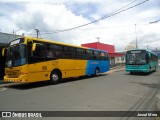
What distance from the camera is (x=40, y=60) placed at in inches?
540

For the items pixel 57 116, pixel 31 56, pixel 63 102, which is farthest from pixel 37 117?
pixel 31 56

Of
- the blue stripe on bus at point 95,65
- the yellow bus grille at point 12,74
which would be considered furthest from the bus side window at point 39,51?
the blue stripe on bus at point 95,65

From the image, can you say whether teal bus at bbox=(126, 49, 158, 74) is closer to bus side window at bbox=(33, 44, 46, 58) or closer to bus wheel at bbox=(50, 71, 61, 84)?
bus wheel at bbox=(50, 71, 61, 84)

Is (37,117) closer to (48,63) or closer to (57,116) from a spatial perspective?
(57,116)

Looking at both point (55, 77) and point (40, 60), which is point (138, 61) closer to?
point (55, 77)

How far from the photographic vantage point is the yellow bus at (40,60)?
12.9 meters

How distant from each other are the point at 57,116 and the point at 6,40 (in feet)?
42.8

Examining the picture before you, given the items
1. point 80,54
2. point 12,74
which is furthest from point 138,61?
point 12,74

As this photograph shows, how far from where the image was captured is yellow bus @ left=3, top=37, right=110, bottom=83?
1287 centimetres

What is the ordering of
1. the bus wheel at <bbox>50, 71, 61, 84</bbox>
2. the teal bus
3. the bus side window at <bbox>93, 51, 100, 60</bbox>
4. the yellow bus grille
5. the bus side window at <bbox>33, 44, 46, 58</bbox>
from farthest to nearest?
the teal bus, the bus side window at <bbox>93, 51, 100, 60</bbox>, the bus wheel at <bbox>50, 71, 61, 84</bbox>, the bus side window at <bbox>33, 44, 46, 58</bbox>, the yellow bus grille

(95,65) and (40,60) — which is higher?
(40,60)

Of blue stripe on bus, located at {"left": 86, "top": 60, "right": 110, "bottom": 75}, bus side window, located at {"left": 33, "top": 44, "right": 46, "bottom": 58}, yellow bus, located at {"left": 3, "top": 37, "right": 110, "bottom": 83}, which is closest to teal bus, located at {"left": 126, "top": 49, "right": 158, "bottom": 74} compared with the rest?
blue stripe on bus, located at {"left": 86, "top": 60, "right": 110, "bottom": 75}

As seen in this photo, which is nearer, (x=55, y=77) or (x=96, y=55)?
(x=55, y=77)

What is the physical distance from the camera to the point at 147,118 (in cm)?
648
